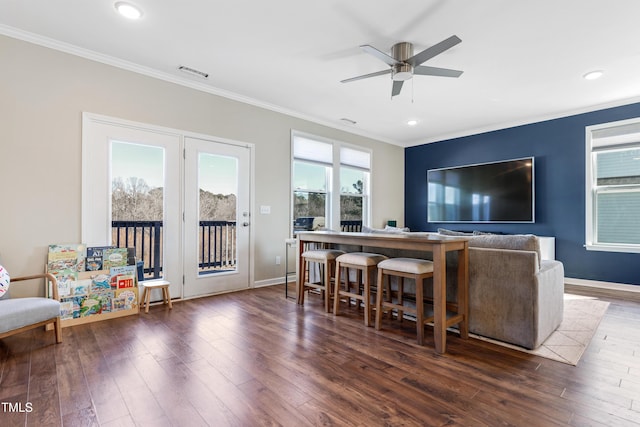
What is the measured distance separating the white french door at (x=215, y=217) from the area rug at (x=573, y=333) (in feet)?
9.96

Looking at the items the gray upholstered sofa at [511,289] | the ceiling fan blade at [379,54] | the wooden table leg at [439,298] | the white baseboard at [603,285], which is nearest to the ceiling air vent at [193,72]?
the ceiling fan blade at [379,54]

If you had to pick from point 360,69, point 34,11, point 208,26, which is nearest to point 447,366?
point 360,69

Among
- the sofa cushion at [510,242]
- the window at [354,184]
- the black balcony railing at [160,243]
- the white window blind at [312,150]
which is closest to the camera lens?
the sofa cushion at [510,242]

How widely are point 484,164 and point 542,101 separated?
148 cm

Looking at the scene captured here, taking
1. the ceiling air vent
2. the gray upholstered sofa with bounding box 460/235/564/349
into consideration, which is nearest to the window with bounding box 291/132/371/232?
the ceiling air vent

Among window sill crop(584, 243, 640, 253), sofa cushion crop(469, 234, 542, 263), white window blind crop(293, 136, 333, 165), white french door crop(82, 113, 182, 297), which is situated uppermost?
white window blind crop(293, 136, 333, 165)

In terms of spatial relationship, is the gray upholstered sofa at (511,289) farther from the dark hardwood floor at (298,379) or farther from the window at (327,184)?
the window at (327,184)

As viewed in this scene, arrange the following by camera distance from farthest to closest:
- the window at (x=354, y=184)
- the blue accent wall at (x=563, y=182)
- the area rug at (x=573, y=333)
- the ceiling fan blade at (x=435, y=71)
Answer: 1. the window at (x=354, y=184)
2. the blue accent wall at (x=563, y=182)
3. the ceiling fan blade at (x=435, y=71)
4. the area rug at (x=573, y=333)

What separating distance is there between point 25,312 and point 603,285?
267 inches

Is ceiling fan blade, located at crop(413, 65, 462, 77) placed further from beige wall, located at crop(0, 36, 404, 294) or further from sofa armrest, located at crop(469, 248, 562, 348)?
beige wall, located at crop(0, 36, 404, 294)

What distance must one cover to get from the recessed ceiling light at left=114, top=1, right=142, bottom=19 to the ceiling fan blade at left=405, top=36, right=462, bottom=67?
2.39 m

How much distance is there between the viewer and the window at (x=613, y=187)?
443 centimetres

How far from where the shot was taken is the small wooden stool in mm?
3348

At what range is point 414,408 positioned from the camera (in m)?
1.63
